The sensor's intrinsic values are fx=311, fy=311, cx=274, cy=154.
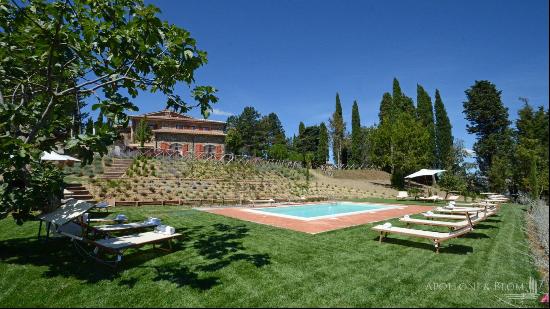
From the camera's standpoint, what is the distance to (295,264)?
6.11 meters

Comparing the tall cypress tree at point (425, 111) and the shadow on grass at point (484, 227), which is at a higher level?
the tall cypress tree at point (425, 111)

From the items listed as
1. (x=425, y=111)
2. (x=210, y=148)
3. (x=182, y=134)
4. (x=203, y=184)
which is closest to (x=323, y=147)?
(x=425, y=111)

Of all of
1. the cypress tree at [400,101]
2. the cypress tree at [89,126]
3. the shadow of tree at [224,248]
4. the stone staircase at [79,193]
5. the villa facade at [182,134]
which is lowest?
the shadow of tree at [224,248]

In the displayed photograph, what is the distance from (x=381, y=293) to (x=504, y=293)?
184cm

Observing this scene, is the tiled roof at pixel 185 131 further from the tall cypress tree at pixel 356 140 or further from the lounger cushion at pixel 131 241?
the lounger cushion at pixel 131 241

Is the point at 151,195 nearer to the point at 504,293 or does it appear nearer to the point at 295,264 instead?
the point at 295,264

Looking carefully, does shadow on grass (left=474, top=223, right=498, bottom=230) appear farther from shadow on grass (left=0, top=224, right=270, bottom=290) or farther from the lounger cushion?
the lounger cushion

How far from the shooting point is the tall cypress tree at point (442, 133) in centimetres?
4381

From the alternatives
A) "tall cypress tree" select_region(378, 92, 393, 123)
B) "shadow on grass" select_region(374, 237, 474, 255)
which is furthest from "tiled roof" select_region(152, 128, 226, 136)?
"shadow on grass" select_region(374, 237, 474, 255)

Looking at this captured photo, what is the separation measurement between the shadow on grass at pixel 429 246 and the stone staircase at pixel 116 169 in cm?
1808

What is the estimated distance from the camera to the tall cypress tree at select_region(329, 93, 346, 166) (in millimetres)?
55156

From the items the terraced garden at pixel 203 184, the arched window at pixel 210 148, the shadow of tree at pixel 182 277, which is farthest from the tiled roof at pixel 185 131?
the shadow of tree at pixel 182 277

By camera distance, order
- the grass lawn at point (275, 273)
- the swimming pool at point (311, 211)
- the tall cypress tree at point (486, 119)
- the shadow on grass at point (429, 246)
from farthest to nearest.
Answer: the tall cypress tree at point (486, 119) < the swimming pool at point (311, 211) < the shadow on grass at point (429, 246) < the grass lawn at point (275, 273)

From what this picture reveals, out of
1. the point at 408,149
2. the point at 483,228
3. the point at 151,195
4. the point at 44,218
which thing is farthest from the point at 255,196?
the point at 408,149
